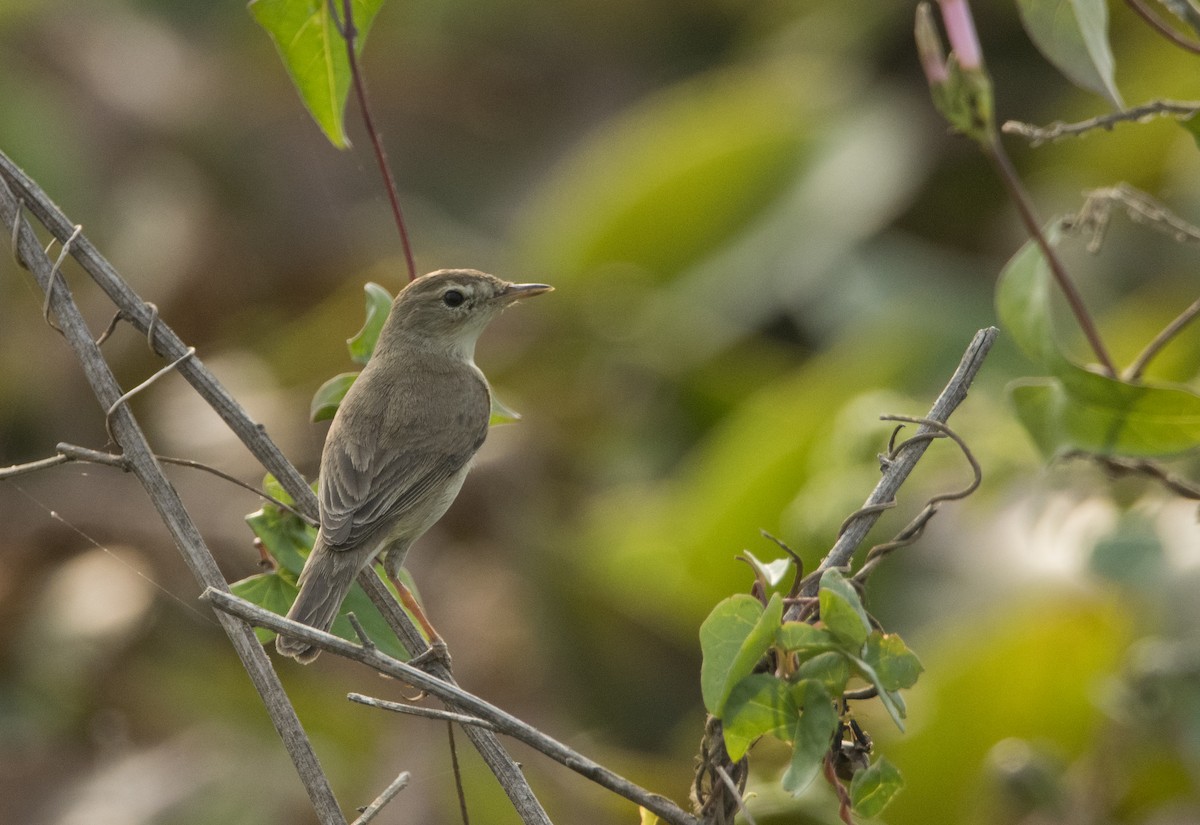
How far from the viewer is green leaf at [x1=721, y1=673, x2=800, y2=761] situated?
6.48ft

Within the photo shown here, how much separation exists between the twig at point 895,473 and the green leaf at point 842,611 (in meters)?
0.15

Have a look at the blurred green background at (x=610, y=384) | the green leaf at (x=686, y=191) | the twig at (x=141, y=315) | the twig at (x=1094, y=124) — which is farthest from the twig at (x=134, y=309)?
the green leaf at (x=686, y=191)

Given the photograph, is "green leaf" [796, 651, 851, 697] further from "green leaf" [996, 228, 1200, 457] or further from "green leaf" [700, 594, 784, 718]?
"green leaf" [996, 228, 1200, 457]

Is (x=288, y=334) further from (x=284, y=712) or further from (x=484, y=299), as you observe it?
(x=284, y=712)

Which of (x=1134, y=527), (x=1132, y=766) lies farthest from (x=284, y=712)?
(x=1132, y=766)

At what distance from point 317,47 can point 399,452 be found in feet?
4.01

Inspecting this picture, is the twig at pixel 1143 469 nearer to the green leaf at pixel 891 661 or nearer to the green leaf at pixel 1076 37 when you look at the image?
the green leaf at pixel 1076 37

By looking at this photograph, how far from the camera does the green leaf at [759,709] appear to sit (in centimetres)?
197

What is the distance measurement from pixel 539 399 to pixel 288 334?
1.30 m

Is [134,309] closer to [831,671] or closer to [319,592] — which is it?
[319,592]

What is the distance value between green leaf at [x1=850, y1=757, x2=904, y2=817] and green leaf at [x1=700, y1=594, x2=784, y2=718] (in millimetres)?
228

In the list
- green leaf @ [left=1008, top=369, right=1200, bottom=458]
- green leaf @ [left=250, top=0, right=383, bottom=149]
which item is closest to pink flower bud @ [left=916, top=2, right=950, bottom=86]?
green leaf @ [left=1008, top=369, right=1200, bottom=458]

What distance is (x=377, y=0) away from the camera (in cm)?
A: 253

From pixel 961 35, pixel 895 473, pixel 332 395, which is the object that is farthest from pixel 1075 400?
pixel 332 395
